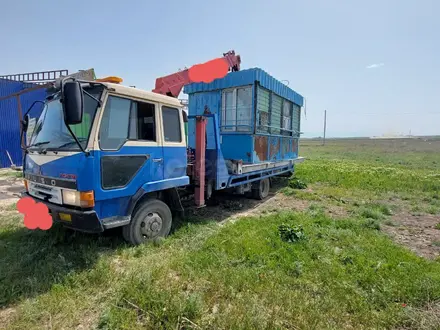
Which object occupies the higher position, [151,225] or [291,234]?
[151,225]

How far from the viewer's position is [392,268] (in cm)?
360

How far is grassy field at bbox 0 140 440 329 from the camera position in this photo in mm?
2541

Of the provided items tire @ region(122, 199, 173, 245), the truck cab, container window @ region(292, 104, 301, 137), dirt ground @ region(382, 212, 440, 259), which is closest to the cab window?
the truck cab

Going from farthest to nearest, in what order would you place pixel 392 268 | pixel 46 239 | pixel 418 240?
pixel 418 240
pixel 46 239
pixel 392 268

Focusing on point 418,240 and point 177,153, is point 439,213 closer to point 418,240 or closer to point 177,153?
point 418,240

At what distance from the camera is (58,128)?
3.50 m

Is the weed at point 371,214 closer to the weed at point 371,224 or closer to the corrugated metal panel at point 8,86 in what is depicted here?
the weed at point 371,224

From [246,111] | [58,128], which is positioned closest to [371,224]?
[246,111]

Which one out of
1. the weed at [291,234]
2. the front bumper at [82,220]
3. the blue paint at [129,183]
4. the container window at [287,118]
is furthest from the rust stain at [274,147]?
the front bumper at [82,220]

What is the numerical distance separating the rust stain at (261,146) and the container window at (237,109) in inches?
16.2

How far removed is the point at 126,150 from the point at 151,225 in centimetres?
134

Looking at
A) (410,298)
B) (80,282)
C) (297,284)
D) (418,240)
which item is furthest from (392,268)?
(80,282)

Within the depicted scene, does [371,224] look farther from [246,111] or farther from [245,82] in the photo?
[245,82]

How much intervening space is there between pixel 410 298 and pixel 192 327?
2570 mm
